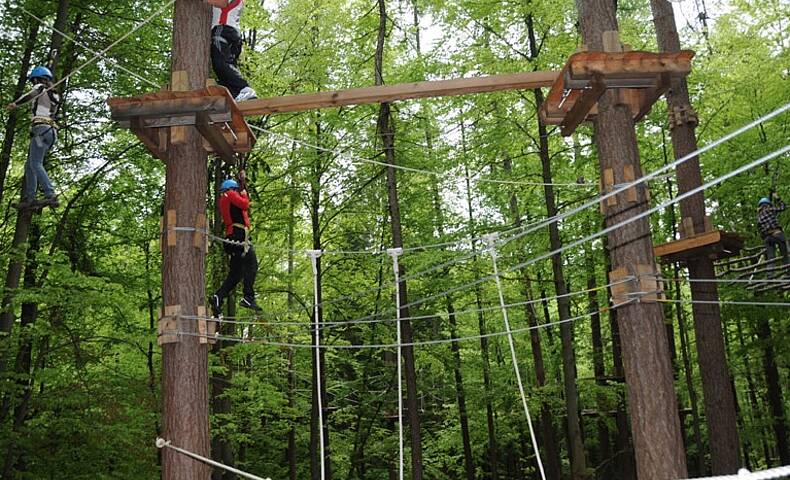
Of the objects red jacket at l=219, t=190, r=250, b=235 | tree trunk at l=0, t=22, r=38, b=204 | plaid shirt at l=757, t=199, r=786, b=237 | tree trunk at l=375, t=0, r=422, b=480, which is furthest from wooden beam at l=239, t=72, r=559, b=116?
tree trunk at l=0, t=22, r=38, b=204

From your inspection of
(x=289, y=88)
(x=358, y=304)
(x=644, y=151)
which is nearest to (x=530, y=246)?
(x=644, y=151)

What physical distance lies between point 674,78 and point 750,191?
7.29m

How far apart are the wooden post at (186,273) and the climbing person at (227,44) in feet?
1.37

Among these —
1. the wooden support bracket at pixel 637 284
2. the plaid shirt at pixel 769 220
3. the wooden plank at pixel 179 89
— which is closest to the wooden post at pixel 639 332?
the wooden support bracket at pixel 637 284

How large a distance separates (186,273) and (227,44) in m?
2.17

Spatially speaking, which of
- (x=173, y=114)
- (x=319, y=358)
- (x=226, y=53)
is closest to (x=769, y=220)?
(x=226, y=53)

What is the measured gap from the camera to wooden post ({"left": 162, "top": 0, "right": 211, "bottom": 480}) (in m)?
4.63

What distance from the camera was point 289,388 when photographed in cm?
1457

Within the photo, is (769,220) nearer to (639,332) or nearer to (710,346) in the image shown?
(710,346)

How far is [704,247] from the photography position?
23.8ft

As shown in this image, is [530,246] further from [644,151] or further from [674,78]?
[674,78]

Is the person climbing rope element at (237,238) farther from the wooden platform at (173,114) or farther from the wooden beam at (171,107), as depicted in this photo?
the wooden beam at (171,107)

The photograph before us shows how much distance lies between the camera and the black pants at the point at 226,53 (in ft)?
18.7

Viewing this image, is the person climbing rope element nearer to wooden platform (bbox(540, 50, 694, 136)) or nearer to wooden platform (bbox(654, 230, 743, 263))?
wooden platform (bbox(540, 50, 694, 136))
